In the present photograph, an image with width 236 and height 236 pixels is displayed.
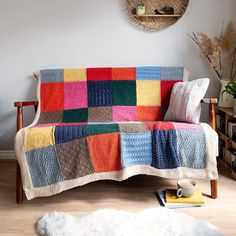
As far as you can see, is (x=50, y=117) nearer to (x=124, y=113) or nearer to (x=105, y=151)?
(x=124, y=113)

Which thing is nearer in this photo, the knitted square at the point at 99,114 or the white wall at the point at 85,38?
the knitted square at the point at 99,114

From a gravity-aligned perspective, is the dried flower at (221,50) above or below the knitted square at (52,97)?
above

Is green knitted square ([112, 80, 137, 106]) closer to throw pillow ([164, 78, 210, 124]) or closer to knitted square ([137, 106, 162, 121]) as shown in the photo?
knitted square ([137, 106, 162, 121])

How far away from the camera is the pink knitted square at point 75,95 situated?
266cm

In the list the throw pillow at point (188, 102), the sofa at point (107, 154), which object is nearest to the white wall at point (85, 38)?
the throw pillow at point (188, 102)

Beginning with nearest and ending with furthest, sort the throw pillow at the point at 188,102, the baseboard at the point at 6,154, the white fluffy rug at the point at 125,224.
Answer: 1. the white fluffy rug at the point at 125,224
2. the throw pillow at the point at 188,102
3. the baseboard at the point at 6,154

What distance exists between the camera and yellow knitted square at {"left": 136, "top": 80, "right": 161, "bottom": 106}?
8.76 feet

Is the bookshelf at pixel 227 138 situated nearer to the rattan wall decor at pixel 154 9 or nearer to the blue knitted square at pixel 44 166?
the rattan wall decor at pixel 154 9

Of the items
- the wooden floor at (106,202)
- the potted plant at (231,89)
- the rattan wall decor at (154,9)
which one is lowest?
the wooden floor at (106,202)

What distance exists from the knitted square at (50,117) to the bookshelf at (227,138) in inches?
54.5

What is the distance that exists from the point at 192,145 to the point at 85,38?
1440 mm

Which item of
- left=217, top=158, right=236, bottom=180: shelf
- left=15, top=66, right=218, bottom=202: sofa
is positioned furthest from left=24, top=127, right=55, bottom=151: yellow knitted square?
left=217, top=158, right=236, bottom=180: shelf

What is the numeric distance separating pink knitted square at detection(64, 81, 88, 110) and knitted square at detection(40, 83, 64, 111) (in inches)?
1.7

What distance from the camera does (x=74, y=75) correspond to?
2703 millimetres
